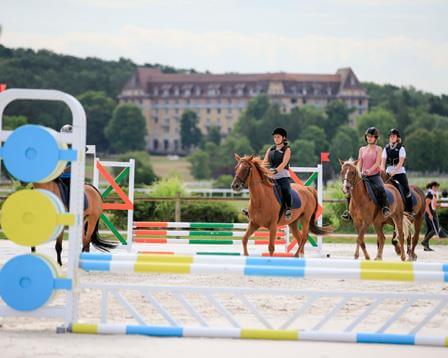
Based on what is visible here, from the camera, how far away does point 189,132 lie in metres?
180

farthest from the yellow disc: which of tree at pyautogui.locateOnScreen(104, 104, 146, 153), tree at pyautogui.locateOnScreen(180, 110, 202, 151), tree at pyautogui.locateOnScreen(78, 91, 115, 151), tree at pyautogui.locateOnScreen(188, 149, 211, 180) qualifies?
tree at pyautogui.locateOnScreen(180, 110, 202, 151)

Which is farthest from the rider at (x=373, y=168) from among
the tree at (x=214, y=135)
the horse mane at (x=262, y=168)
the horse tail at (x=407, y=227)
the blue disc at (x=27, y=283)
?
the tree at (x=214, y=135)

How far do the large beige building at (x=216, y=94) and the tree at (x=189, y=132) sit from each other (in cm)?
344

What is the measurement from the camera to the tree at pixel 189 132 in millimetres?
180375

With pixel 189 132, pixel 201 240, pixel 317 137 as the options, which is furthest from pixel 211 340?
pixel 189 132

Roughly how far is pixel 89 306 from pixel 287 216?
186 inches

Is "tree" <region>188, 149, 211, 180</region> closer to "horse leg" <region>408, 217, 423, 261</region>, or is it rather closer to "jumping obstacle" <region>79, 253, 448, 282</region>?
"horse leg" <region>408, 217, 423, 261</region>

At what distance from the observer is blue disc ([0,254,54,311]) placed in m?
6.60

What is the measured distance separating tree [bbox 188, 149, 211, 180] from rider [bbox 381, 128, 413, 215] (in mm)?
117229

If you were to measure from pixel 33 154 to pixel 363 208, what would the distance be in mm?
7554

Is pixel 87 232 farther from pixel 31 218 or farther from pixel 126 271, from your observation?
pixel 126 271

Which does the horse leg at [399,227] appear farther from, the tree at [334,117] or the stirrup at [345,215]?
the tree at [334,117]

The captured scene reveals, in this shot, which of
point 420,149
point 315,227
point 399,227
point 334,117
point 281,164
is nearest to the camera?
point 281,164

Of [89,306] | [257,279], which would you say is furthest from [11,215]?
[257,279]
